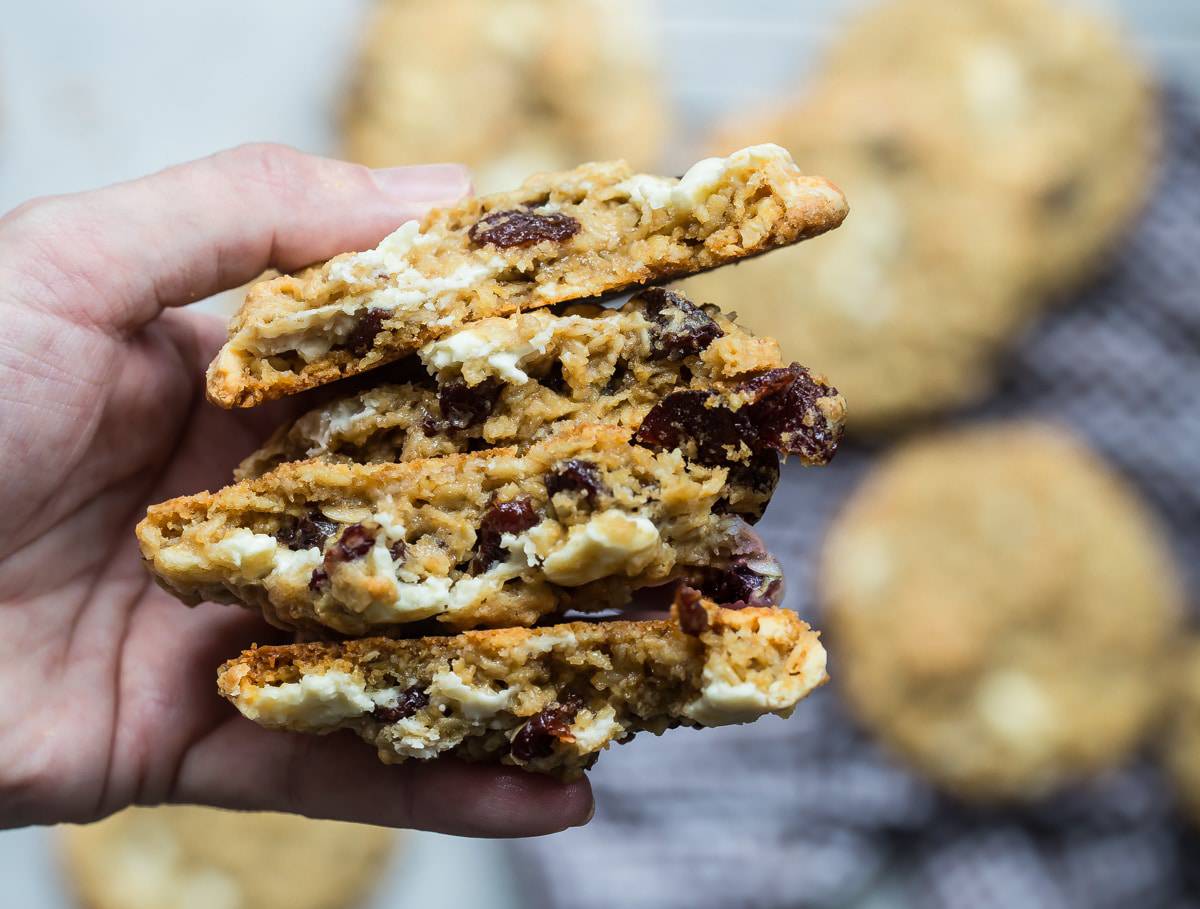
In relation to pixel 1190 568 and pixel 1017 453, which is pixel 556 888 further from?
pixel 1190 568

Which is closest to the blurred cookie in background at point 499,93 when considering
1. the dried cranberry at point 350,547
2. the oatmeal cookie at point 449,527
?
the oatmeal cookie at point 449,527

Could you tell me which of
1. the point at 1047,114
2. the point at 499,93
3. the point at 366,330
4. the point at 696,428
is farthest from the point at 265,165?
the point at 1047,114

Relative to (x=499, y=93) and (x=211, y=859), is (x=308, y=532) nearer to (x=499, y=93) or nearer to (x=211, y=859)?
(x=211, y=859)

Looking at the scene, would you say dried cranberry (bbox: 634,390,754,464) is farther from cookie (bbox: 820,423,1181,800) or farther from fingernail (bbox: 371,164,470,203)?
cookie (bbox: 820,423,1181,800)

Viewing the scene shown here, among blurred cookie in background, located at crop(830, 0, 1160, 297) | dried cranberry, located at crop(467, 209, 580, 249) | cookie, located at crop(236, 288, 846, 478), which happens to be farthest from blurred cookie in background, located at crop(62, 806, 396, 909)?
blurred cookie in background, located at crop(830, 0, 1160, 297)

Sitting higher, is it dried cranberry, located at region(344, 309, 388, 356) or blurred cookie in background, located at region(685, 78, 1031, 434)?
dried cranberry, located at region(344, 309, 388, 356)

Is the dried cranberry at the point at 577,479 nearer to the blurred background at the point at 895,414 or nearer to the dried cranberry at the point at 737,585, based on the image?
the dried cranberry at the point at 737,585
